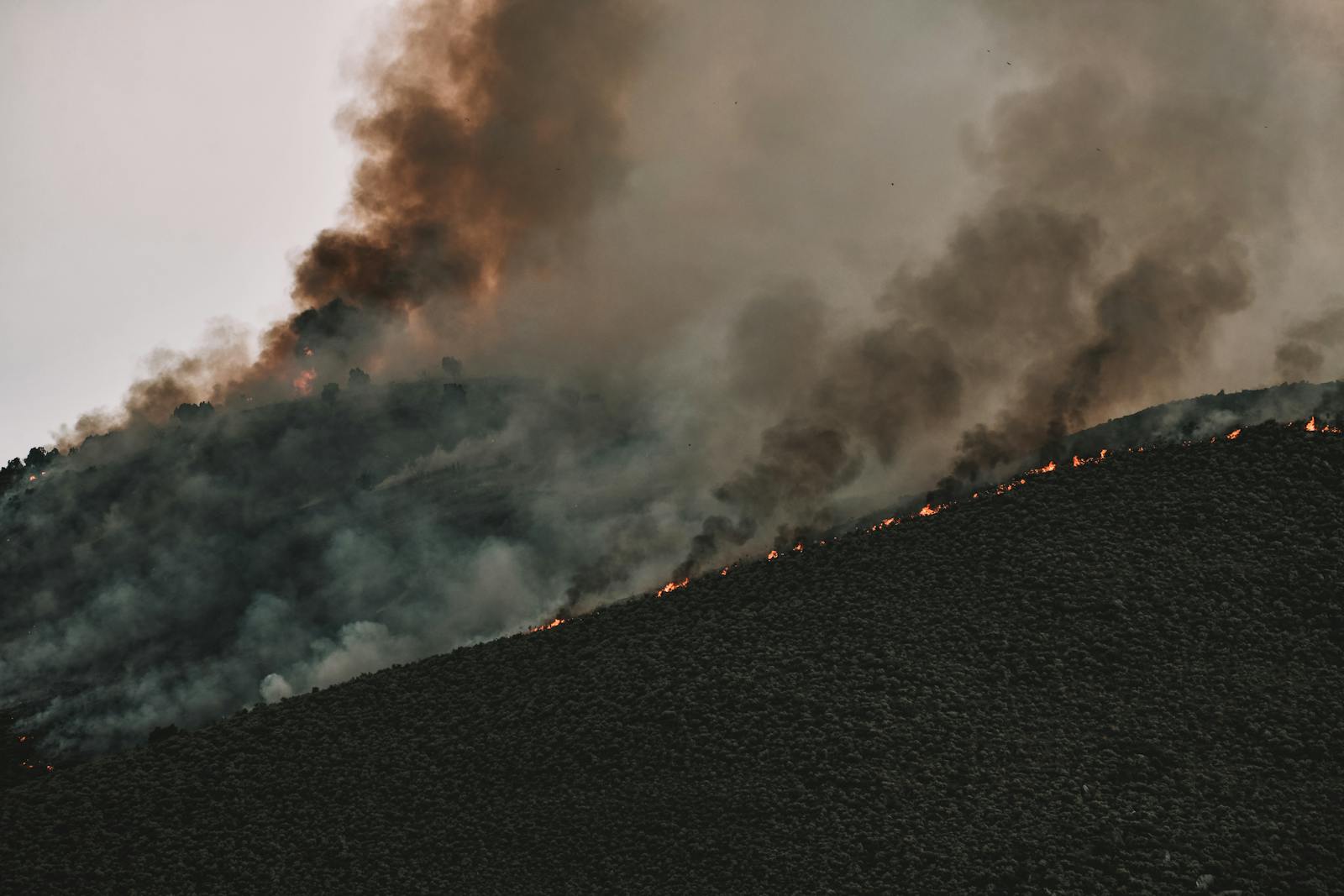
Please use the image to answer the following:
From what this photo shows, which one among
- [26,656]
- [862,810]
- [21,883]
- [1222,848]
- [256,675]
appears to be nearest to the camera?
[1222,848]

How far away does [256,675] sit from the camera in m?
90.0

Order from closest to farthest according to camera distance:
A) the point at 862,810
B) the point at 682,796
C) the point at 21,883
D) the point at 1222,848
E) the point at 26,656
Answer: the point at 1222,848 → the point at 862,810 → the point at 682,796 → the point at 21,883 → the point at 26,656

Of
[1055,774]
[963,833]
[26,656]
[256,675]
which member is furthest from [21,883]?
[26,656]

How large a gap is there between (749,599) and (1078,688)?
14.1 meters

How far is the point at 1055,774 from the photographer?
32.4 m

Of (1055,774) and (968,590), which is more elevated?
(968,590)

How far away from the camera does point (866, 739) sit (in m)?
35.4

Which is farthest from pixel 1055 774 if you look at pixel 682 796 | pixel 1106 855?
pixel 682 796

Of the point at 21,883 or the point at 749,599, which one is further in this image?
the point at 749,599

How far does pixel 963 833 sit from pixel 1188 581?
17.0 metres

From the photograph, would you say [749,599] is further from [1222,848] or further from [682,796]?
[1222,848]

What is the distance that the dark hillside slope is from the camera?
30328 mm

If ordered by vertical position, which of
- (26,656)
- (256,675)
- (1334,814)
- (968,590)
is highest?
(26,656)

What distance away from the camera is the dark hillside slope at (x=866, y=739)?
30.3 metres
